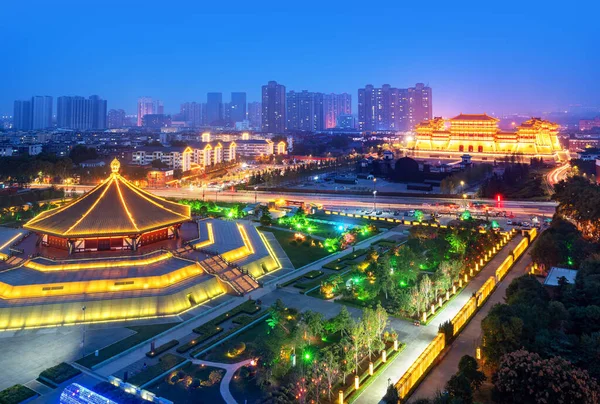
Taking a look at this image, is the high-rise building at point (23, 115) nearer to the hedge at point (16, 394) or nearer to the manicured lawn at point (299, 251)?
the manicured lawn at point (299, 251)

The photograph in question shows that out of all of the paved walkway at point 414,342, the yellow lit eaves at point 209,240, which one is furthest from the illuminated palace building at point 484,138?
the yellow lit eaves at point 209,240

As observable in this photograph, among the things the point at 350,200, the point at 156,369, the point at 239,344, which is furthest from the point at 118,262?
the point at 350,200

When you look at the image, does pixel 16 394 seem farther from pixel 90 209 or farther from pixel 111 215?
pixel 90 209

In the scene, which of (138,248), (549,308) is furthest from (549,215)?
(138,248)

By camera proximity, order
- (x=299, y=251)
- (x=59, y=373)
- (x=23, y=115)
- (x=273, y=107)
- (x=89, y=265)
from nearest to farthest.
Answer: (x=59, y=373), (x=89, y=265), (x=299, y=251), (x=23, y=115), (x=273, y=107)

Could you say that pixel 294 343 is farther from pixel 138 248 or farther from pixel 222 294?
pixel 138 248
